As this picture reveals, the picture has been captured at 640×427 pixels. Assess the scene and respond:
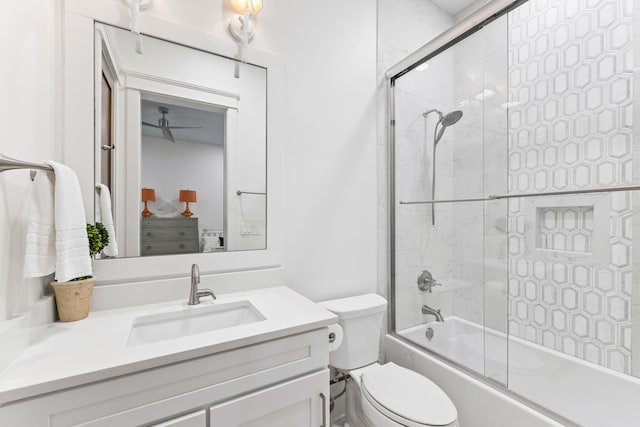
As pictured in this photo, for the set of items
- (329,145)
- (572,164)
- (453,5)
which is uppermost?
(453,5)

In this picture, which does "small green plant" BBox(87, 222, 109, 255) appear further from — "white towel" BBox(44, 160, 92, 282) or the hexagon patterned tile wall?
the hexagon patterned tile wall

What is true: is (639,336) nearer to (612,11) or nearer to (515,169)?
(515,169)

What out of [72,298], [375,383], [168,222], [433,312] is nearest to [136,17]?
[168,222]

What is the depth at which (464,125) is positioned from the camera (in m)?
1.56

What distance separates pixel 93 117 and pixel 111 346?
32.9 inches

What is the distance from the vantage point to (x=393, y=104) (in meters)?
1.80

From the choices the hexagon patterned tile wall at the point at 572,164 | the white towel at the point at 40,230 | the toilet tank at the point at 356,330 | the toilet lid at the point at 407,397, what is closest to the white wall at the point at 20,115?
the white towel at the point at 40,230

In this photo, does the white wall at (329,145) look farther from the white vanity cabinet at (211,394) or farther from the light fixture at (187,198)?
the white vanity cabinet at (211,394)

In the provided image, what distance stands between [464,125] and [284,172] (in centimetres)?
101

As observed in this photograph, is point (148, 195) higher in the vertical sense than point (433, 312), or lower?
higher

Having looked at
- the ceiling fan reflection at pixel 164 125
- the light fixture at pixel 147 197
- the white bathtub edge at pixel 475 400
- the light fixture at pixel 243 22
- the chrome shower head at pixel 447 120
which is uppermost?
the light fixture at pixel 243 22

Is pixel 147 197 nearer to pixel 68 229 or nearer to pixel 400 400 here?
pixel 68 229

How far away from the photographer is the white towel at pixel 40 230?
0.76 metres

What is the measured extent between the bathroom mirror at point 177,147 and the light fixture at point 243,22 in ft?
0.35
